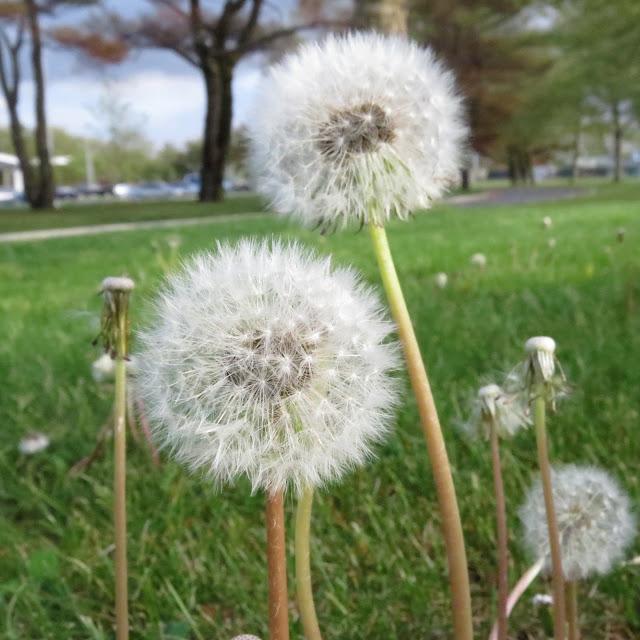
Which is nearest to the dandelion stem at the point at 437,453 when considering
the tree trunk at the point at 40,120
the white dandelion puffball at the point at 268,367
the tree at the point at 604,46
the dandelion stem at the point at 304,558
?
the white dandelion puffball at the point at 268,367

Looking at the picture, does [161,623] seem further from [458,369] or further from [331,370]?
[458,369]

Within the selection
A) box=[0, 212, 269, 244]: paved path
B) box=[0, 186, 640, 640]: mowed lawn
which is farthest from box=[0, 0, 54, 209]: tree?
box=[0, 186, 640, 640]: mowed lawn

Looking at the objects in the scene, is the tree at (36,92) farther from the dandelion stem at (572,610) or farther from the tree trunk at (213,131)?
the dandelion stem at (572,610)

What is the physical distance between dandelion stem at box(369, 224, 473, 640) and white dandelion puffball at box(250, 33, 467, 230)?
135 mm

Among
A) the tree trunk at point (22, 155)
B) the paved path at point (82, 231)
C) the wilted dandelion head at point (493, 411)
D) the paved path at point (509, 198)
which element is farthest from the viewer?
the tree trunk at point (22, 155)

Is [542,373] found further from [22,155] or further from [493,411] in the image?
[22,155]

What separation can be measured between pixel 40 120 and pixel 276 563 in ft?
92.9

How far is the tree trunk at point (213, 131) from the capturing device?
93.9 ft

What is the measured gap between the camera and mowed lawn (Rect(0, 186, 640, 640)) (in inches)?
58.4

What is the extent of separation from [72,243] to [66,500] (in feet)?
29.4

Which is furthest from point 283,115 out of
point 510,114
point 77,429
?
point 510,114

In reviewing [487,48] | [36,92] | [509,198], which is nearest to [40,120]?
[36,92]

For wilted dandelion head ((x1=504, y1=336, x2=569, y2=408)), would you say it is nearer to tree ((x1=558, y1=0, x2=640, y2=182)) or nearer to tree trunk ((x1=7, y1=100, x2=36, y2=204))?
tree ((x1=558, y1=0, x2=640, y2=182))

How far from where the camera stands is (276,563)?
78cm
